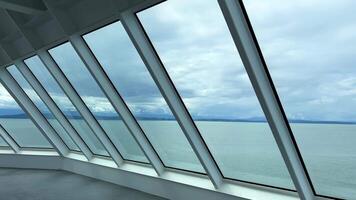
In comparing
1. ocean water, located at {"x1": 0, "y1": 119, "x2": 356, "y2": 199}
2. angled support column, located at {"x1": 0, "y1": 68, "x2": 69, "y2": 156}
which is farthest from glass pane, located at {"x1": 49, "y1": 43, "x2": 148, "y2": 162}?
angled support column, located at {"x1": 0, "y1": 68, "x2": 69, "y2": 156}

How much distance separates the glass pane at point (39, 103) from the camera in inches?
354

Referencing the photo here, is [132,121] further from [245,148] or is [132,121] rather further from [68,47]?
[245,148]

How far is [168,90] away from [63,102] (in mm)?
4597

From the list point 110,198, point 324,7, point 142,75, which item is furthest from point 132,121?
point 324,7

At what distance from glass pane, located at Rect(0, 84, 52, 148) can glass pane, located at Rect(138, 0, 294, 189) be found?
315 inches

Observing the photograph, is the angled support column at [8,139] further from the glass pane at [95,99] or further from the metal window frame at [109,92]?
the metal window frame at [109,92]

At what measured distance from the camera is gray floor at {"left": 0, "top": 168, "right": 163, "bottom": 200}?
7.68 metres

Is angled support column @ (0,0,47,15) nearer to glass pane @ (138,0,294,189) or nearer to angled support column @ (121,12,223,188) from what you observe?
angled support column @ (121,12,223,188)

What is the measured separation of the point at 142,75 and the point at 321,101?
3.35m

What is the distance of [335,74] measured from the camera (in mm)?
3682

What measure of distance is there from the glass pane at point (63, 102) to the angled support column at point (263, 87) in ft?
19.5

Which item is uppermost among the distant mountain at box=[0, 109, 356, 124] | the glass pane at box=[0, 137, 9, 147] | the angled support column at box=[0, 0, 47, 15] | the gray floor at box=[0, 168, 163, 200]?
the angled support column at box=[0, 0, 47, 15]

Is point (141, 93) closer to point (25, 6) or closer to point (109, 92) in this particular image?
point (109, 92)

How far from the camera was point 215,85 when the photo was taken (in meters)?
4.99
